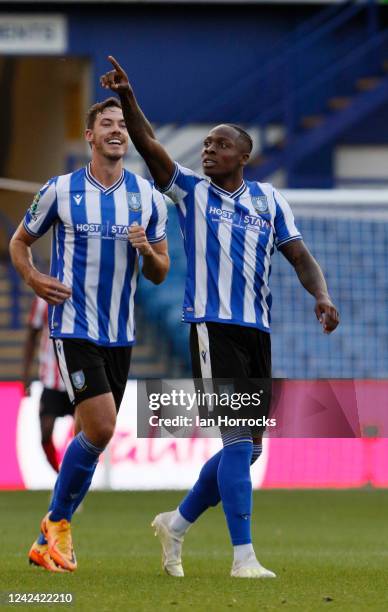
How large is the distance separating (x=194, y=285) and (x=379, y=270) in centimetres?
1050

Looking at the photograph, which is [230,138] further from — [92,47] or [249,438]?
[92,47]

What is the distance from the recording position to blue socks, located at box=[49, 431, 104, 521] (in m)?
7.36

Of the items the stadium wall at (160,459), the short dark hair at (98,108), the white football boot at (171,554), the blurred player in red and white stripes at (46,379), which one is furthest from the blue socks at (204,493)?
the stadium wall at (160,459)

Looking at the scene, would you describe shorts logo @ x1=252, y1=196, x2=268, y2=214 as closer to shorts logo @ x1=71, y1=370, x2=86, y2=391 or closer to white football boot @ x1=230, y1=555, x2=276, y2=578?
shorts logo @ x1=71, y1=370, x2=86, y2=391

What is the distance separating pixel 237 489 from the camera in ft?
22.7

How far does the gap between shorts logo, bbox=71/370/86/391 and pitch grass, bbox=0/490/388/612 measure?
866mm

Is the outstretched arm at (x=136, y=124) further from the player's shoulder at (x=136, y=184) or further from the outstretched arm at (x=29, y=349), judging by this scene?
the outstretched arm at (x=29, y=349)

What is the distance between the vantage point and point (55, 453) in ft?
40.5

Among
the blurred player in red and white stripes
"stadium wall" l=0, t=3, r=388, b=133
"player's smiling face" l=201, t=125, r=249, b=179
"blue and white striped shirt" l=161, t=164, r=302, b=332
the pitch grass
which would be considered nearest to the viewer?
the pitch grass

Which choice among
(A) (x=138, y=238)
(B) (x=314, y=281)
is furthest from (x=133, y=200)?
(B) (x=314, y=281)

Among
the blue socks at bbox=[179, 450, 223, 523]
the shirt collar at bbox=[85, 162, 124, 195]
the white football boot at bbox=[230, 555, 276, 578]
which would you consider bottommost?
the white football boot at bbox=[230, 555, 276, 578]

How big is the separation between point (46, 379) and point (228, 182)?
5125mm

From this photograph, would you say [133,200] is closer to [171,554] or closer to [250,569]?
[171,554]

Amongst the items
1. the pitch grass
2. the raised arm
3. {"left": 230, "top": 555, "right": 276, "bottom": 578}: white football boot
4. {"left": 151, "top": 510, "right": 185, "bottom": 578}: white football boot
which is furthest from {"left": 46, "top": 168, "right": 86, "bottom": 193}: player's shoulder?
{"left": 230, "top": 555, "right": 276, "bottom": 578}: white football boot
